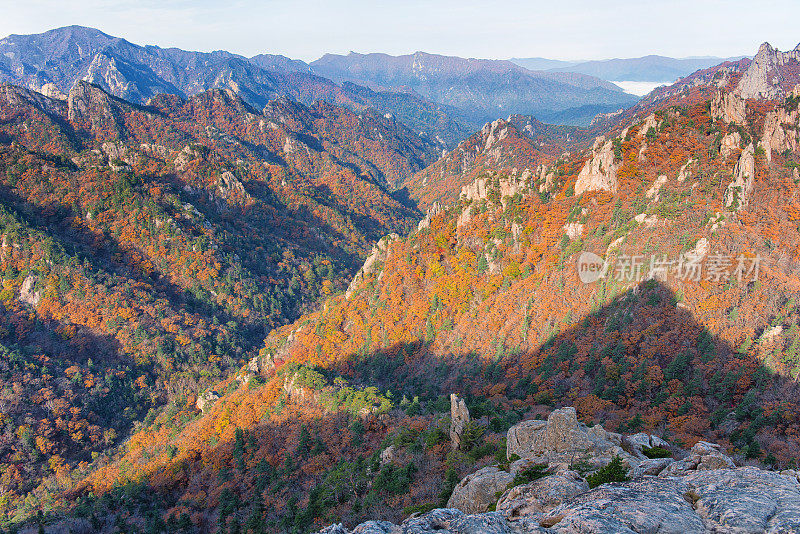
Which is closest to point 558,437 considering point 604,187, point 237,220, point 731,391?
point 731,391

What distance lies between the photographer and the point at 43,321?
10438 cm

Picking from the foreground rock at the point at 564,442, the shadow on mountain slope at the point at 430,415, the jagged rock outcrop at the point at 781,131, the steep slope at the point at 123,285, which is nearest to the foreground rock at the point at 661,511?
the foreground rock at the point at 564,442

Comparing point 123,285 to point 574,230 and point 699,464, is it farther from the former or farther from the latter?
point 699,464

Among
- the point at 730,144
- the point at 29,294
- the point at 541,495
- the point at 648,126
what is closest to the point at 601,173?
the point at 648,126

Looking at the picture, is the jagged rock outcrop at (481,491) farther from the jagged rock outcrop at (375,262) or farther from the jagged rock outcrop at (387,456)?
the jagged rock outcrop at (375,262)

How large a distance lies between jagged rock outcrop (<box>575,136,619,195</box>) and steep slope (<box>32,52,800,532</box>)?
367 millimetres

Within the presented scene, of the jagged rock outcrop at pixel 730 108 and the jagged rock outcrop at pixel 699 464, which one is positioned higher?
the jagged rock outcrop at pixel 730 108

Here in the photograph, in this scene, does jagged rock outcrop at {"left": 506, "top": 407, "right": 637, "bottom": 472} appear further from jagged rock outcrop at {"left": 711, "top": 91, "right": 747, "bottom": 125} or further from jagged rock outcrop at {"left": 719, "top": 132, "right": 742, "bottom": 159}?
jagged rock outcrop at {"left": 711, "top": 91, "right": 747, "bottom": 125}

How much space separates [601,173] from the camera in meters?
76.3

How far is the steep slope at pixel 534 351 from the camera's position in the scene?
127 ft

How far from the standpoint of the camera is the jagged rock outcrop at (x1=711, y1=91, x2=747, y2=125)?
231 ft

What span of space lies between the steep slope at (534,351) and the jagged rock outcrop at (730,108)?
384 millimetres

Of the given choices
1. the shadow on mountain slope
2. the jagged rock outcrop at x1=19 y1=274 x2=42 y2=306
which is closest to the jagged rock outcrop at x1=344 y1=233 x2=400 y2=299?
the shadow on mountain slope

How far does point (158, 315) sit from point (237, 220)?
57.4m
